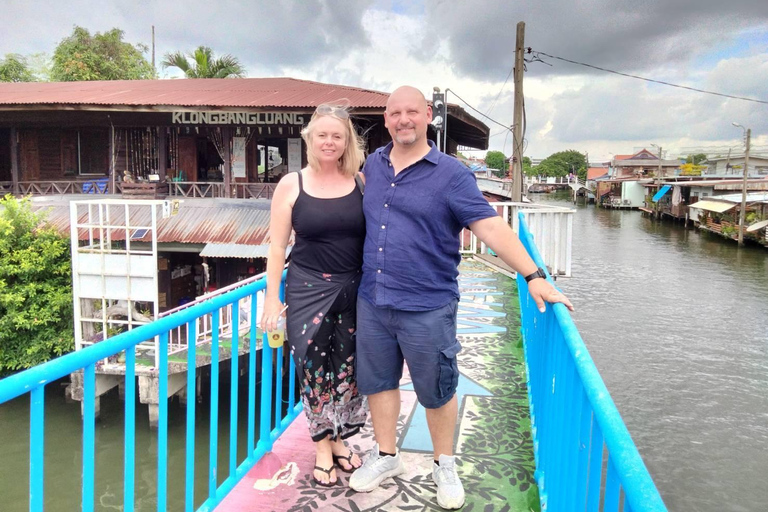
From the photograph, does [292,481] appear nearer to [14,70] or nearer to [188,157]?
[188,157]

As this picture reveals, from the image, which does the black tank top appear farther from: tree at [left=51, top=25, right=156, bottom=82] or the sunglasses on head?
tree at [left=51, top=25, right=156, bottom=82]

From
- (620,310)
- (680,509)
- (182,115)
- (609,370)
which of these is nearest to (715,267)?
(620,310)

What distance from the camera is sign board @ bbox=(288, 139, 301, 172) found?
15.5 m

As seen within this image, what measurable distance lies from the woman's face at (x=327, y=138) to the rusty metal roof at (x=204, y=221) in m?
10.7

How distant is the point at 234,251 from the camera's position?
1277 cm

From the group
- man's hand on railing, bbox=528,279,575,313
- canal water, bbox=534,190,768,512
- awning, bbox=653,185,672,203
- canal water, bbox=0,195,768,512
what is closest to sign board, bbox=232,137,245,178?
canal water, bbox=0,195,768,512

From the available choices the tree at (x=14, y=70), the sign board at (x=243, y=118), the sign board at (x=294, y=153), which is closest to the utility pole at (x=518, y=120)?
the sign board at (x=243, y=118)

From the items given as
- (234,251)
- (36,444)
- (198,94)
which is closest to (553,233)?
(36,444)

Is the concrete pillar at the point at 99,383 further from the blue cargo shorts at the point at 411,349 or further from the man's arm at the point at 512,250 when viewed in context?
the man's arm at the point at 512,250

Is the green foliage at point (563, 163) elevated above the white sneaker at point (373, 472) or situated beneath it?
elevated above

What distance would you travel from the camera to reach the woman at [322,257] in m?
2.33

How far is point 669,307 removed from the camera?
21078mm

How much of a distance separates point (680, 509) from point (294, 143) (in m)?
12.1

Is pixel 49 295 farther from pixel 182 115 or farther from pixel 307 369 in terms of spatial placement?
pixel 307 369
